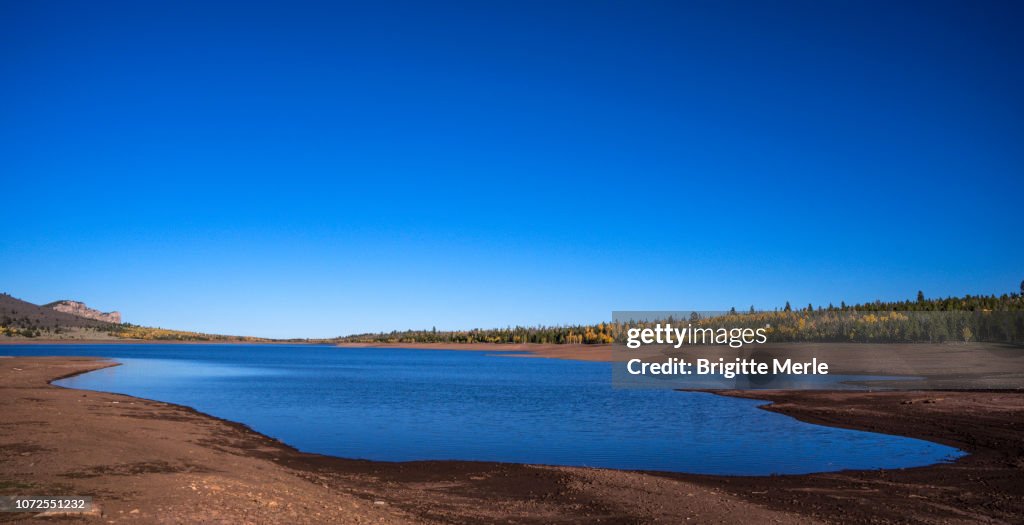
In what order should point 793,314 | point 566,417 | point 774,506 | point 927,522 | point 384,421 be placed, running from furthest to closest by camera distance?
point 793,314, point 566,417, point 384,421, point 774,506, point 927,522

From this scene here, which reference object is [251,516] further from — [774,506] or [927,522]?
[927,522]

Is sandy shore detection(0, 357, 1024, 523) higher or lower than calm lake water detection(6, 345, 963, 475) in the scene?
higher

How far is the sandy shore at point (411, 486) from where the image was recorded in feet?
38.2

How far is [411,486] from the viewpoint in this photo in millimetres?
15336

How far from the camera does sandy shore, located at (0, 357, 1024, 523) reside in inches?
458

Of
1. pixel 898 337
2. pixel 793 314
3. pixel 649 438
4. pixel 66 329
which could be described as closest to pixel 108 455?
pixel 649 438

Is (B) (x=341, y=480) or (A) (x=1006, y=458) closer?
(B) (x=341, y=480)

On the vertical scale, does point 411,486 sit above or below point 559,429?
above

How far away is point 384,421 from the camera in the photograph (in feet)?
94.2

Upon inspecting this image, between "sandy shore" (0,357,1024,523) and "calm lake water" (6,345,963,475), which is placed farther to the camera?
"calm lake water" (6,345,963,475)

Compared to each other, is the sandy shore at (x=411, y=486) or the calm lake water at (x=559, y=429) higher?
the sandy shore at (x=411, y=486)

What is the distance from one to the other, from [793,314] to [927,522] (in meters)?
80.8

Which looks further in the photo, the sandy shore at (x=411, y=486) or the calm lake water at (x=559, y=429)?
the calm lake water at (x=559, y=429)

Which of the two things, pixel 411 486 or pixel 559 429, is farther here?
pixel 559 429
